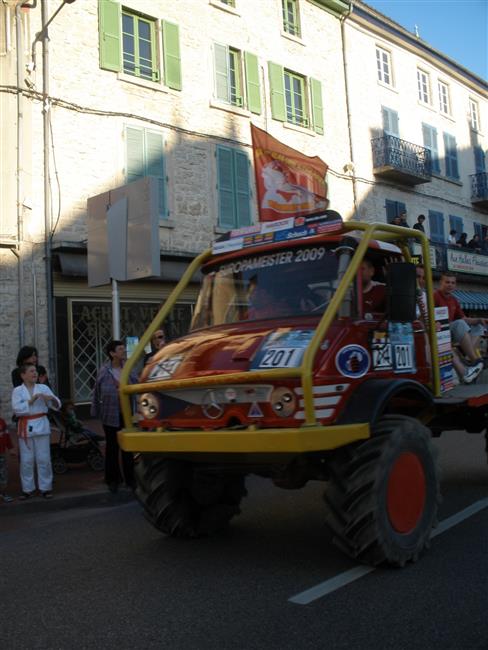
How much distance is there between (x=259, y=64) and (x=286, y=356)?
55.4 ft

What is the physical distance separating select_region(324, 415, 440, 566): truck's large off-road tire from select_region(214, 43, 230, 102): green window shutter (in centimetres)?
1546

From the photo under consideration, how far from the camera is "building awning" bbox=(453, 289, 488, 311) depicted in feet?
86.4

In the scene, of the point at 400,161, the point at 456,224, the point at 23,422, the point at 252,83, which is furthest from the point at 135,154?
the point at 456,224

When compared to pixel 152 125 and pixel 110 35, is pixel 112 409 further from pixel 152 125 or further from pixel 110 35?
pixel 110 35

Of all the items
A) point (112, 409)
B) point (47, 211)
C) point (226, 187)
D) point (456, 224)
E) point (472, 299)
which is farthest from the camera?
point (456, 224)

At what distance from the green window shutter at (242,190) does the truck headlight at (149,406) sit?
1376 cm

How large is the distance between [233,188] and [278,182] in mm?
3951

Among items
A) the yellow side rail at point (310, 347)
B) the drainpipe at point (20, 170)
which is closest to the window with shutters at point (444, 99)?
the drainpipe at point (20, 170)

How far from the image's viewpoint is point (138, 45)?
17.1m

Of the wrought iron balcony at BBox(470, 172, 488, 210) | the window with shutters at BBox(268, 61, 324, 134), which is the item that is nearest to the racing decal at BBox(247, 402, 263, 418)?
the window with shutters at BBox(268, 61, 324, 134)

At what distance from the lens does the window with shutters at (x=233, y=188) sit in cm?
1831

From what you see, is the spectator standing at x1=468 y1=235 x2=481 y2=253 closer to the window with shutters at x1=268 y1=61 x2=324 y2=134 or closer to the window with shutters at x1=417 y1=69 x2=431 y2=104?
the window with shutters at x1=417 y1=69 x2=431 y2=104

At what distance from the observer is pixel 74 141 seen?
15500 mm

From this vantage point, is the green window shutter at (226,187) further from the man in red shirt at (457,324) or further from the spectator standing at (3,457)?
the man in red shirt at (457,324)
